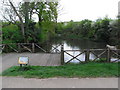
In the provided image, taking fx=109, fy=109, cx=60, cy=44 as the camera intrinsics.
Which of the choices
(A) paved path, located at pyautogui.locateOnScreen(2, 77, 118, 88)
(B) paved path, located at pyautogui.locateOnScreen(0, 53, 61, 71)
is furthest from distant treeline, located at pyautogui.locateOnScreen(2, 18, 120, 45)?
(A) paved path, located at pyautogui.locateOnScreen(2, 77, 118, 88)

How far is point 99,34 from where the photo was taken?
22734 mm

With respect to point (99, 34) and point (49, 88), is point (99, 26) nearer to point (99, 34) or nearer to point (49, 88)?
point (99, 34)

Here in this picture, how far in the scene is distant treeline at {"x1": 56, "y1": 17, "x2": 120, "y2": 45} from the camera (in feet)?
56.8

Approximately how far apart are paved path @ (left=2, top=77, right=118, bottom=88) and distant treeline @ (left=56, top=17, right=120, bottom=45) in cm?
1367

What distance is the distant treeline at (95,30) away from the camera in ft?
56.8

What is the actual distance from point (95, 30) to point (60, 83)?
2356cm

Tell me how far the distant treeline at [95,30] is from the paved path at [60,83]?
13671 mm

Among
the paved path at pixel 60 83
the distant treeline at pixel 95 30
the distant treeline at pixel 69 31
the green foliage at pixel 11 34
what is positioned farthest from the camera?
the distant treeline at pixel 95 30

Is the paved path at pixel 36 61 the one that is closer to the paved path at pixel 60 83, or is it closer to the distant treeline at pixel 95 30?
the paved path at pixel 60 83

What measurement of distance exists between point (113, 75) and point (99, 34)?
65.1 feet

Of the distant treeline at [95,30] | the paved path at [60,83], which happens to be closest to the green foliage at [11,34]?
the paved path at [60,83]

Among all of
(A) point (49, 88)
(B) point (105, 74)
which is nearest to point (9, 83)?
(A) point (49, 88)

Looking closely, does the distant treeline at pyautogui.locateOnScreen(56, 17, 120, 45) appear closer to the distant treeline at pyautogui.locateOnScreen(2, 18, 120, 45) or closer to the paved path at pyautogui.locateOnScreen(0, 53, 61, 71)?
the distant treeline at pyautogui.locateOnScreen(2, 18, 120, 45)

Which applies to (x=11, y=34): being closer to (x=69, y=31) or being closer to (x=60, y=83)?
(x=60, y=83)
